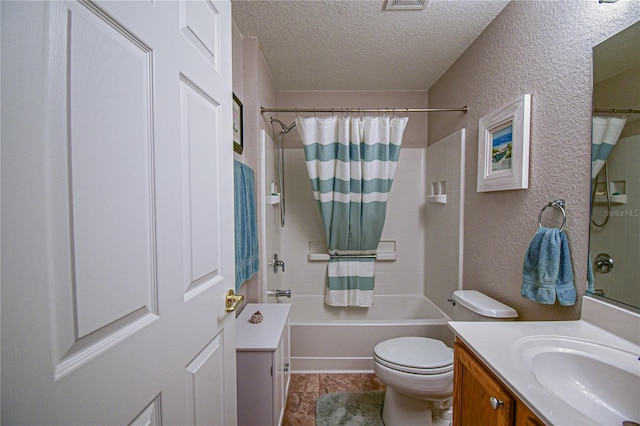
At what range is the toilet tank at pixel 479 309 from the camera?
4.57 feet

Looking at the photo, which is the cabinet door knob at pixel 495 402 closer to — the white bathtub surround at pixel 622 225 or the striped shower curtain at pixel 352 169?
the white bathtub surround at pixel 622 225

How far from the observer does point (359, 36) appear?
69.7 inches

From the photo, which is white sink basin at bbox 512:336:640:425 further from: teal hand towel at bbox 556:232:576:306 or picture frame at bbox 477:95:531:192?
picture frame at bbox 477:95:531:192

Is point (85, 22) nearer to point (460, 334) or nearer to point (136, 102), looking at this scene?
point (136, 102)

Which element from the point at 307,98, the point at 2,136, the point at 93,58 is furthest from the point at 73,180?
the point at 307,98

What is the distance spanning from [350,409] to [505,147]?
1.84 metres

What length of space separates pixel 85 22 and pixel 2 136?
23cm

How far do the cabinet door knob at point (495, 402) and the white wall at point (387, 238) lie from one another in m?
2.04

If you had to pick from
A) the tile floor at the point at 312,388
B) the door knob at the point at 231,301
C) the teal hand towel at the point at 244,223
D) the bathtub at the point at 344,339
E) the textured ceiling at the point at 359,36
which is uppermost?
the textured ceiling at the point at 359,36

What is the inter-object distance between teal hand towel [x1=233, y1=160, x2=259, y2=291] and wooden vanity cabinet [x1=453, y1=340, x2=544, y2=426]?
3.57 ft

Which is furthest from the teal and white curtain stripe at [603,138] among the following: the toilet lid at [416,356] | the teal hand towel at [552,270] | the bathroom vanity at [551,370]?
the toilet lid at [416,356]

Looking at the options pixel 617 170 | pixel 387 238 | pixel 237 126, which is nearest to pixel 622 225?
pixel 617 170

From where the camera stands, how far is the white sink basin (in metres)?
0.73

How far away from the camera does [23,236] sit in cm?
35
